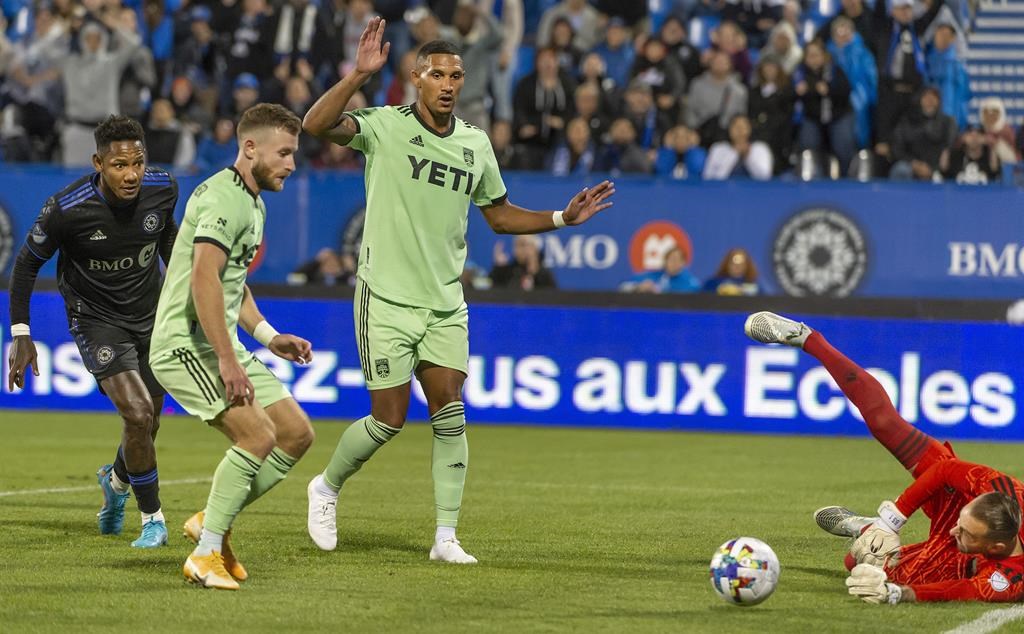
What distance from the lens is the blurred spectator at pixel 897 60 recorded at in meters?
18.5

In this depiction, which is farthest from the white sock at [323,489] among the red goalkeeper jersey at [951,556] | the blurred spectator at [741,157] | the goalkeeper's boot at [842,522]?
the blurred spectator at [741,157]

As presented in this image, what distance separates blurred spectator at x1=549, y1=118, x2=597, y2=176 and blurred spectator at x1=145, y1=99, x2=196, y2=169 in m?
4.70

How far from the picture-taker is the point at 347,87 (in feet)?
25.1

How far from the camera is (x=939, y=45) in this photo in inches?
744

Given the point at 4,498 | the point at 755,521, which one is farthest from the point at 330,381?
the point at 755,521

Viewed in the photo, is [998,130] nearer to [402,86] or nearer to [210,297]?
[402,86]

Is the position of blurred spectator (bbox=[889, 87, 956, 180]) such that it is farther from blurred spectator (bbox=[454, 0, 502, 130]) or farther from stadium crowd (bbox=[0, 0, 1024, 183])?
blurred spectator (bbox=[454, 0, 502, 130])

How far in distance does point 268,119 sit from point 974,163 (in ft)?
40.4

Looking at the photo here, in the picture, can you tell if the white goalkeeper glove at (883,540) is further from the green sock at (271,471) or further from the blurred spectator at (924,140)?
the blurred spectator at (924,140)

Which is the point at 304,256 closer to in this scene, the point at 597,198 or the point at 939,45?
the point at 939,45

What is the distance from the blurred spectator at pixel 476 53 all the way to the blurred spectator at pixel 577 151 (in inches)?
44.7

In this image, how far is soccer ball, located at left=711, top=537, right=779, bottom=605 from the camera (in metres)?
6.89

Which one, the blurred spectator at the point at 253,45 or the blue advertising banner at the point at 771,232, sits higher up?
the blurred spectator at the point at 253,45

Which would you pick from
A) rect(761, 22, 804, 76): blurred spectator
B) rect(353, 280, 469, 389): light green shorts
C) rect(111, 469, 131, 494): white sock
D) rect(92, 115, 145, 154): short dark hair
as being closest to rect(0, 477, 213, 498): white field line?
rect(111, 469, 131, 494): white sock
